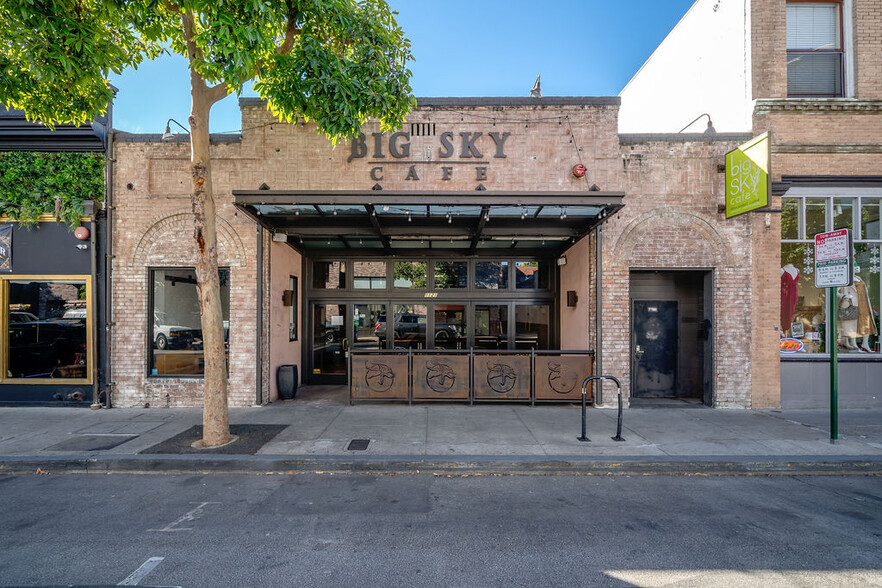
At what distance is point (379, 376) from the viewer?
897cm

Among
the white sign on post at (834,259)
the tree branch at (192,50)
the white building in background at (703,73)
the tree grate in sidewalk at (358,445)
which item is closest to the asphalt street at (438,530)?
the tree grate in sidewalk at (358,445)

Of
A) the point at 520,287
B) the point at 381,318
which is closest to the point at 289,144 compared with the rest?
the point at 381,318

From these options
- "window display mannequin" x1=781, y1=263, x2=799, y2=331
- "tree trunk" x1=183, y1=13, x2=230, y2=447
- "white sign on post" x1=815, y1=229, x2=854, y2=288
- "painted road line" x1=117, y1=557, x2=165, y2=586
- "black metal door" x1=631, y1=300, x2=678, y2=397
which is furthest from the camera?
"black metal door" x1=631, y1=300, x2=678, y2=397

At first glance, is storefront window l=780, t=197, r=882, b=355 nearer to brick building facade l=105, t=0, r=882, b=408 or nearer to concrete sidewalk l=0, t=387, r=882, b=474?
brick building facade l=105, t=0, r=882, b=408

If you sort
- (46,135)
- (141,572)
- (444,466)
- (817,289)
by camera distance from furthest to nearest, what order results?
(817,289)
(46,135)
(444,466)
(141,572)

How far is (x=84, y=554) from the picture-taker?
3.66 meters

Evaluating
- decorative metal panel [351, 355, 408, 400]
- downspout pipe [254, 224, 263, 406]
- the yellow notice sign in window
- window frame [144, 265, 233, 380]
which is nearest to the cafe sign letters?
downspout pipe [254, 224, 263, 406]

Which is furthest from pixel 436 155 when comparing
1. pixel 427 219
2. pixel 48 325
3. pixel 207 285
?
pixel 48 325

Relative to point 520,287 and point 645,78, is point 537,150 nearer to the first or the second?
point 520,287

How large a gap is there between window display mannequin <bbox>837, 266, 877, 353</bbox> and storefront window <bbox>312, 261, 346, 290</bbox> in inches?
456

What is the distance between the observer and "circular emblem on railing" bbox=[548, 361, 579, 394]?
8961 millimetres

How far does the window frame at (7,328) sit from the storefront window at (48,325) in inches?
2.4

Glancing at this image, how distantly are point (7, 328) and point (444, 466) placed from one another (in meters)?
9.96

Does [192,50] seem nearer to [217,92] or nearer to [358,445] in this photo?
[217,92]
